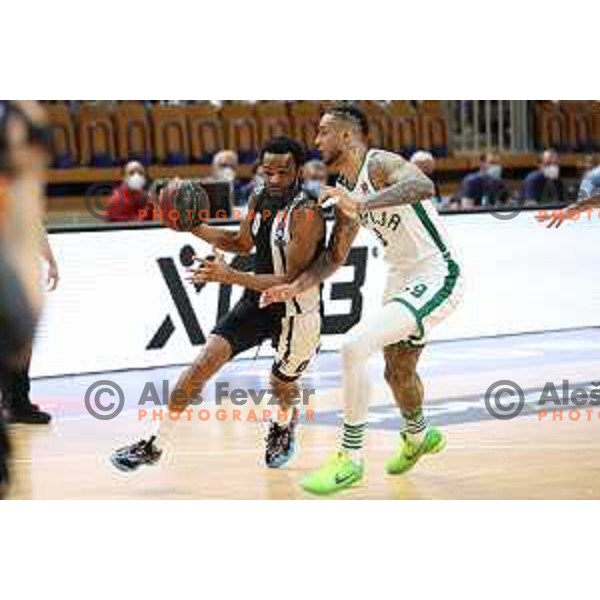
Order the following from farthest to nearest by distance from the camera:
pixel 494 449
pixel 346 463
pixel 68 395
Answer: pixel 68 395
pixel 494 449
pixel 346 463

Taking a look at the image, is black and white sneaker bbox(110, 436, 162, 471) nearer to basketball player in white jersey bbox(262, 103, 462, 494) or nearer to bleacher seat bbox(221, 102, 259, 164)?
basketball player in white jersey bbox(262, 103, 462, 494)

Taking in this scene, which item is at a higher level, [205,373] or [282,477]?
[205,373]

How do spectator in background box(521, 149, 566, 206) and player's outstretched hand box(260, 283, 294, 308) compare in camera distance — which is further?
spectator in background box(521, 149, 566, 206)

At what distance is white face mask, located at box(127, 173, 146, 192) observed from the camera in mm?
14613

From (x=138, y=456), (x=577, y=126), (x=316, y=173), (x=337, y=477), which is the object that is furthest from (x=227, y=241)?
(x=577, y=126)

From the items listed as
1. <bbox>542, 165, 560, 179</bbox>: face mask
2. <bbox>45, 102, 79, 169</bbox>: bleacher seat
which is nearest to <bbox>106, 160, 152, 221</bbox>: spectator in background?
<bbox>45, 102, 79, 169</bbox>: bleacher seat

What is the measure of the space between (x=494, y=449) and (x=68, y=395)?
3522mm

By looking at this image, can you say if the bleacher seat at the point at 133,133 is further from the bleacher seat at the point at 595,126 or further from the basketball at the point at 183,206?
the basketball at the point at 183,206

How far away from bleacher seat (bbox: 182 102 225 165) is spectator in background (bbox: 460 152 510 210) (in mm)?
2519

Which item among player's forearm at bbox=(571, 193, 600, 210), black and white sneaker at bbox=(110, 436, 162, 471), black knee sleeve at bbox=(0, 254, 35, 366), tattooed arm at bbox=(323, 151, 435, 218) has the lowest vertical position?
black and white sneaker at bbox=(110, 436, 162, 471)
